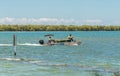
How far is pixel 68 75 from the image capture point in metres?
35.1

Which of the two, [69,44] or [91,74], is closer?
[91,74]

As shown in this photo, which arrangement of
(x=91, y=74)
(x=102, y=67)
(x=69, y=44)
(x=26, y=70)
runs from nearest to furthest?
(x=91, y=74) < (x=26, y=70) < (x=102, y=67) < (x=69, y=44)

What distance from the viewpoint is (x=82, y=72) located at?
36656 mm

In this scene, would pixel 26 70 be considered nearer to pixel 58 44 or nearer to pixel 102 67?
pixel 102 67

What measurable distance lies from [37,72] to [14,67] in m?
4.21

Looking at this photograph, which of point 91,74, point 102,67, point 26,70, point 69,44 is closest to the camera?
point 91,74

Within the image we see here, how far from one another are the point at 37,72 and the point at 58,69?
8.68 ft

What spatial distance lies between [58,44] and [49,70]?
4350 centimetres

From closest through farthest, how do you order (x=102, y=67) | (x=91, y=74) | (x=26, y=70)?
(x=91, y=74)
(x=26, y=70)
(x=102, y=67)

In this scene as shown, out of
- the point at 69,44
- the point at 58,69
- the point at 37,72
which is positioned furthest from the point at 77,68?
the point at 69,44

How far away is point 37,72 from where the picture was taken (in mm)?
36688

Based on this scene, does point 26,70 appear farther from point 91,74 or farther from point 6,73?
point 91,74

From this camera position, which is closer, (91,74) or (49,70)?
(91,74)

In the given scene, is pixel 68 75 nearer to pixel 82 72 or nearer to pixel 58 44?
pixel 82 72
